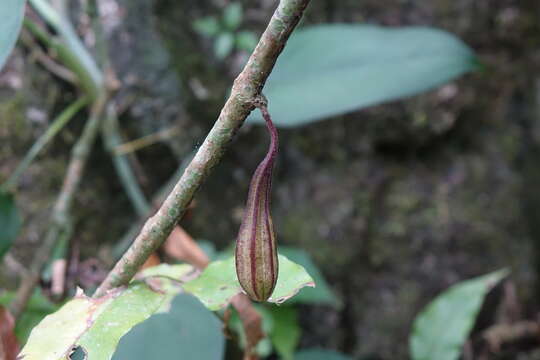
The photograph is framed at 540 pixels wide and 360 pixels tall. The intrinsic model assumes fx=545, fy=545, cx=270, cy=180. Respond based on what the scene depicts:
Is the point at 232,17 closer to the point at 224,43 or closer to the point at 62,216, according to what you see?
the point at 224,43

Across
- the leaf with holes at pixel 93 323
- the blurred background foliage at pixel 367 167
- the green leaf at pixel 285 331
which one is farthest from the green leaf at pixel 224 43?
the leaf with holes at pixel 93 323

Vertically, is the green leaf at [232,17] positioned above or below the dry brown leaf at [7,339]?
above

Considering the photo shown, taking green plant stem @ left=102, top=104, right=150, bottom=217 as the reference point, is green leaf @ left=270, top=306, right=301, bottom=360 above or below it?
below

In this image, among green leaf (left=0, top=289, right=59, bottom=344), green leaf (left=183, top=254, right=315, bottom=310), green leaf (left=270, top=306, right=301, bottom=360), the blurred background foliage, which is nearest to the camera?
green leaf (left=183, top=254, right=315, bottom=310)

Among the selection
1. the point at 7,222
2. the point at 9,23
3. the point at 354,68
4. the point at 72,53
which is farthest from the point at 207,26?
the point at 9,23

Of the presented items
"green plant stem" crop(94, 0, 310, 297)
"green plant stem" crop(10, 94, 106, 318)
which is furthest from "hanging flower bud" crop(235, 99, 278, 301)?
"green plant stem" crop(10, 94, 106, 318)

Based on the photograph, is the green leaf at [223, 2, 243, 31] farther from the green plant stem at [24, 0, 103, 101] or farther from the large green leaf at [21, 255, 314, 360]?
the large green leaf at [21, 255, 314, 360]

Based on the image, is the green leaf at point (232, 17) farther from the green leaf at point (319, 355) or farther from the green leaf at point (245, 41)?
the green leaf at point (319, 355)

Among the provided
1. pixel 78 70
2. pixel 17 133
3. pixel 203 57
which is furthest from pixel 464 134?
pixel 17 133
